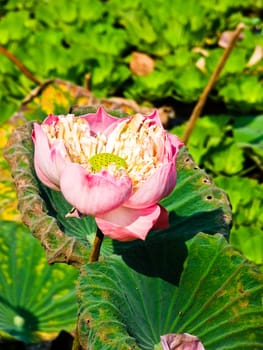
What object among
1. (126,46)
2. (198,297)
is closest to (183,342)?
(198,297)

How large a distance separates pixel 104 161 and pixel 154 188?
0.10 m

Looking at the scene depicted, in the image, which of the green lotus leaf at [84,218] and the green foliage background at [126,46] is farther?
the green foliage background at [126,46]

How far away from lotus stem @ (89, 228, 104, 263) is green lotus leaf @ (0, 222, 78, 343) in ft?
1.60

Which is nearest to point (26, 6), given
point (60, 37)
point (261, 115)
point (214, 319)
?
point (60, 37)

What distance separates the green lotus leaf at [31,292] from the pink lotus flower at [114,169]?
60cm

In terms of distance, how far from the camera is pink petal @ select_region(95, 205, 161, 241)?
131cm

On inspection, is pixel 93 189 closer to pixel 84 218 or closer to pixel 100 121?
pixel 100 121

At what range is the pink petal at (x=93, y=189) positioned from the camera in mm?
1261

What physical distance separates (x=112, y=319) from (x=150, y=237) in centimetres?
30


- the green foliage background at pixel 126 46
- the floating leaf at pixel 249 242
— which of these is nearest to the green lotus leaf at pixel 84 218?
the floating leaf at pixel 249 242

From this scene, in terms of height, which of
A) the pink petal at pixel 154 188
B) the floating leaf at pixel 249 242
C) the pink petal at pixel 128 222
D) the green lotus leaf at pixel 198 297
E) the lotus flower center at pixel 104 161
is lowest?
the floating leaf at pixel 249 242

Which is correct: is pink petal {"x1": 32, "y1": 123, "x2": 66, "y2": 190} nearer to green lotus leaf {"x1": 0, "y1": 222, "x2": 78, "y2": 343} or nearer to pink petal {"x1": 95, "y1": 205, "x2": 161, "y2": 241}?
pink petal {"x1": 95, "y1": 205, "x2": 161, "y2": 241}

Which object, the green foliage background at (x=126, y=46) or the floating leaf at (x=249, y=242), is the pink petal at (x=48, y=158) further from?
Answer: the green foliage background at (x=126, y=46)

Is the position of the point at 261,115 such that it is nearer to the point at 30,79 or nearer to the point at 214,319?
the point at 30,79
